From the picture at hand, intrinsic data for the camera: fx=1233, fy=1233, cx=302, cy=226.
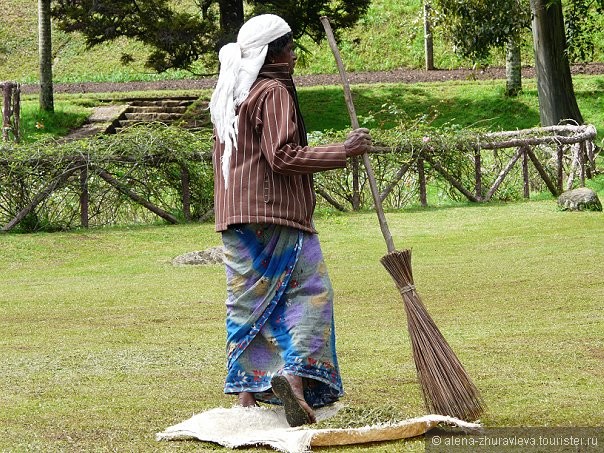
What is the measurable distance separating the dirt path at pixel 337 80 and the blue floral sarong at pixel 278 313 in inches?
1066

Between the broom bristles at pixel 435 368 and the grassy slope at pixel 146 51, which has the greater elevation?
the grassy slope at pixel 146 51

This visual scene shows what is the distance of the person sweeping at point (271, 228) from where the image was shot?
5.99m

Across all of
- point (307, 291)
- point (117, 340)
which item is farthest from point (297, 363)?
point (117, 340)

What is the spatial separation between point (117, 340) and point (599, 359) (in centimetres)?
378

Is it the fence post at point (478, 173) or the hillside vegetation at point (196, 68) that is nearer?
the fence post at point (478, 173)

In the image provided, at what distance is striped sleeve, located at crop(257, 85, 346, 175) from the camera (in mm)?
5934

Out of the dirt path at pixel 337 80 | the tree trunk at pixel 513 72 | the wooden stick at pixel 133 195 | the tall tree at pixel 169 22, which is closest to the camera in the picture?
the wooden stick at pixel 133 195

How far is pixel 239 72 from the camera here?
246 inches

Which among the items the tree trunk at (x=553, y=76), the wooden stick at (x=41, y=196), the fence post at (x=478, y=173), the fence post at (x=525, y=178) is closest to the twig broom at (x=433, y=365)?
the wooden stick at (x=41, y=196)

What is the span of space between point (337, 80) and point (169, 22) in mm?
7597

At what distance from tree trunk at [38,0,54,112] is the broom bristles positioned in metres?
24.3

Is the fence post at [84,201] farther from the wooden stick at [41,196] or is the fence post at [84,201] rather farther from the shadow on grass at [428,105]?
the shadow on grass at [428,105]

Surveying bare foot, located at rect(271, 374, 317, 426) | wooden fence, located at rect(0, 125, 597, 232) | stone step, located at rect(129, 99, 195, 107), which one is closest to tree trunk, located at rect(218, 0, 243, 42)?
stone step, located at rect(129, 99, 195, 107)

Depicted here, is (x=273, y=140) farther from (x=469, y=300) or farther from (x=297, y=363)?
(x=469, y=300)
